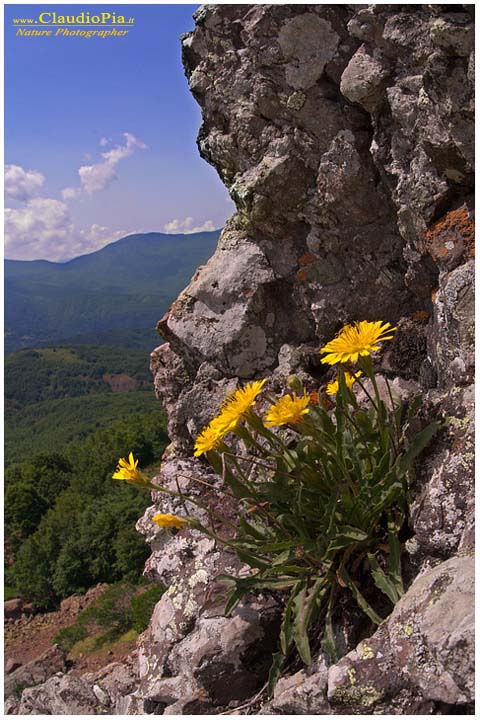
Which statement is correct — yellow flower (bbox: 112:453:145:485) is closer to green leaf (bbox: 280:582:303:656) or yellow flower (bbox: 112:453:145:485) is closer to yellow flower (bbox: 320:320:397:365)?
green leaf (bbox: 280:582:303:656)

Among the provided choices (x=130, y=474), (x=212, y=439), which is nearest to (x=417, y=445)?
(x=212, y=439)

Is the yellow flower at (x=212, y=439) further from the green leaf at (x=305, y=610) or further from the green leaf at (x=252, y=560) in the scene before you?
the green leaf at (x=305, y=610)

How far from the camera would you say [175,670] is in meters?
3.62

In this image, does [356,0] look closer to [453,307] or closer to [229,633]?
[453,307]

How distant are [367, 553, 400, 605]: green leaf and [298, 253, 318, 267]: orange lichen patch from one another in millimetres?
2388

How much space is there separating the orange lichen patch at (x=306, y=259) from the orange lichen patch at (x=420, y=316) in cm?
93

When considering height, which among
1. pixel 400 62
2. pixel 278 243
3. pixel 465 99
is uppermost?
pixel 400 62

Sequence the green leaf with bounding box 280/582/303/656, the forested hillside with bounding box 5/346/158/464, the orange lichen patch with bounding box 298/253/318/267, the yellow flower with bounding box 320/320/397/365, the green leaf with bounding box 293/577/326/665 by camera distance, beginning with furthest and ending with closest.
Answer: the forested hillside with bounding box 5/346/158/464
the orange lichen patch with bounding box 298/253/318/267
the green leaf with bounding box 280/582/303/656
the green leaf with bounding box 293/577/326/665
the yellow flower with bounding box 320/320/397/365

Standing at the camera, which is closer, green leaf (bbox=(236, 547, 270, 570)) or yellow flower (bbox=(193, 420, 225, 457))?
yellow flower (bbox=(193, 420, 225, 457))

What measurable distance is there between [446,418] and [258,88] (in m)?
2.89

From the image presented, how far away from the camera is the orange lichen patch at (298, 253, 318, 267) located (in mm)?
4516

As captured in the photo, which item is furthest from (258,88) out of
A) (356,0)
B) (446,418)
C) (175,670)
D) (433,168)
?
(175,670)

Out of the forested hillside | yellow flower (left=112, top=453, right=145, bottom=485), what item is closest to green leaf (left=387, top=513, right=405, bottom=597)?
yellow flower (left=112, top=453, right=145, bottom=485)

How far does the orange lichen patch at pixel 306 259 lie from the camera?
178 inches
